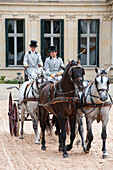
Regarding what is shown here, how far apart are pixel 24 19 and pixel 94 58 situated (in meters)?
3.96

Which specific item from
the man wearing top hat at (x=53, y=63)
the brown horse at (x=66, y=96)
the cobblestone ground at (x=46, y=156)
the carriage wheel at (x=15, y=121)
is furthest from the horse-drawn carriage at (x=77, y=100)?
the carriage wheel at (x=15, y=121)

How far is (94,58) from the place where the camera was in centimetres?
2208

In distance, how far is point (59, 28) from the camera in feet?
71.3

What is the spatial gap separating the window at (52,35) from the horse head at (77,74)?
47.2 ft

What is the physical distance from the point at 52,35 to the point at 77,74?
14.7m

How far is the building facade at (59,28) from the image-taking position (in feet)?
70.7

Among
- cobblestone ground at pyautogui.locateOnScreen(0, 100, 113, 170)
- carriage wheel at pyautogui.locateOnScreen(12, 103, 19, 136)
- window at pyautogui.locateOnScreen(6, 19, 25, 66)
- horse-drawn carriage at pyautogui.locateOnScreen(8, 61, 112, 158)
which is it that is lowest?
cobblestone ground at pyautogui.locateOnScreen(0, 100, 113, 170)

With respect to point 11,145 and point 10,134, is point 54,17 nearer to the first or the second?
point 10,134

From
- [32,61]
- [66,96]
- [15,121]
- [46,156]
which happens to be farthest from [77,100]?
[32,61]

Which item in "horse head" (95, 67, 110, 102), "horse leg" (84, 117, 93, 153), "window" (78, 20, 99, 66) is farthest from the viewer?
"window" (78, 20, 99, 66)

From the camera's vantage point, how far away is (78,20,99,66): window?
21656 mm

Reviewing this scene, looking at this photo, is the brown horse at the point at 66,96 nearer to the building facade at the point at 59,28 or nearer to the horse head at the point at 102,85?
the horse head at the point at 102,85

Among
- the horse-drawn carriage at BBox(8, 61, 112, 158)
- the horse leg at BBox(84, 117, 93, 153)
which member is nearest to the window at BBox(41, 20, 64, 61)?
the horse-drawn carriage at BBox(8, 61, 112, 158)

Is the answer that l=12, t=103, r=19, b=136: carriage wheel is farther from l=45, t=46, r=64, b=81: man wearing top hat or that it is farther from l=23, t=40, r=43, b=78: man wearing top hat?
l=45, t=46, r=64, b=81: man wearing top hat
